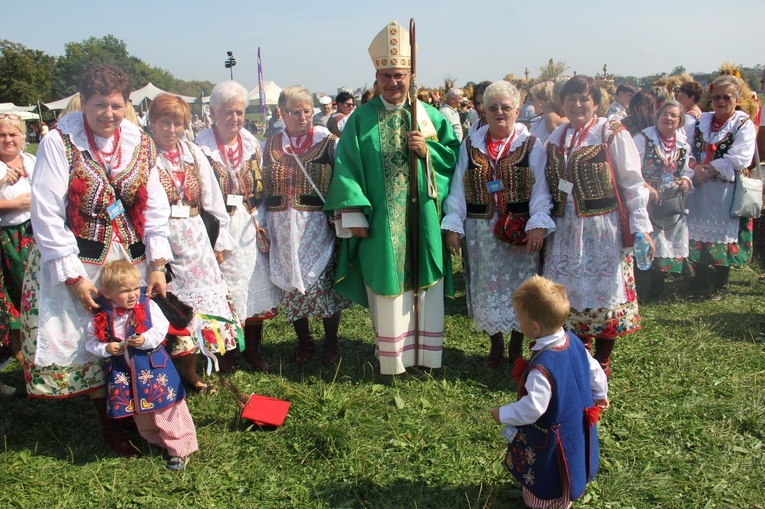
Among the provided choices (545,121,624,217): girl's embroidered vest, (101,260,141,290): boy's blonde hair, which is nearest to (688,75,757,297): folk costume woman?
(545,121,624,217): girl's embroidered vest

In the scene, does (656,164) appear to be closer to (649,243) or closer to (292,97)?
(649,243)

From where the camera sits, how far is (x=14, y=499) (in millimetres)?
2885

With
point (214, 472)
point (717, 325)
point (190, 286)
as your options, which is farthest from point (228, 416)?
point (717, 325)

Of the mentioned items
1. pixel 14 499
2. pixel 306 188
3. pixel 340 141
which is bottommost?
pixel 14 499

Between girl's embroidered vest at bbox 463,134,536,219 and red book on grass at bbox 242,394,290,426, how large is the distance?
5.61 feet

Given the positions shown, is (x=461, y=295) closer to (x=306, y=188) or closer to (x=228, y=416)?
(x=306, y=188)

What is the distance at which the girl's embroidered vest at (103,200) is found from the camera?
291 centimetres

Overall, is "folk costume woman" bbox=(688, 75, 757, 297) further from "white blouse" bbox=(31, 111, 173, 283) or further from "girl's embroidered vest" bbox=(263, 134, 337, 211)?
"white blouse" bbox=(31, 111, 173, 283)

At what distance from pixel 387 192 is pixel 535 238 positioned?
3.20 ft

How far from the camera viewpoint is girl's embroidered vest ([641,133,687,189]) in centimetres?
516

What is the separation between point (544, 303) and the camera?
231 centimetres

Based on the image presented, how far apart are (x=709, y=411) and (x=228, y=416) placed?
2.80m

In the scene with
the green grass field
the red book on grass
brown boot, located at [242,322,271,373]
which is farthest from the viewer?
brown boot, located at [242,322,271,373]

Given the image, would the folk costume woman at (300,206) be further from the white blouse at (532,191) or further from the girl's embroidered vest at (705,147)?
the girl's embroidered vest at (705,147)
